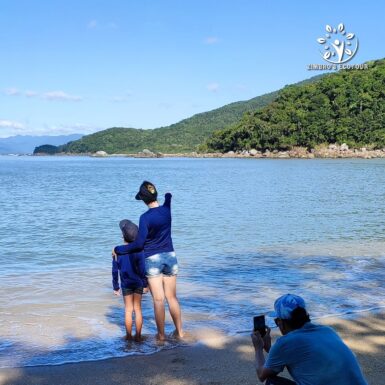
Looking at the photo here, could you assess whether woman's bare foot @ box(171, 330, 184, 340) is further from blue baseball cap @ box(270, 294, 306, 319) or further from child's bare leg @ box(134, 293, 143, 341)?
blue baseball cap @ box(270, 294, 306, 319)

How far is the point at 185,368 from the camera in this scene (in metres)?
5.61

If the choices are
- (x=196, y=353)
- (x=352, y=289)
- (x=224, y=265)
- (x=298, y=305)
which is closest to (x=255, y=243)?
(x=224, y=265)

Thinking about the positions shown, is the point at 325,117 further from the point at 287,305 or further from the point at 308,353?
the point at 308,353

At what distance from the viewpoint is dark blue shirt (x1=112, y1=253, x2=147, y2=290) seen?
6234 millimetres

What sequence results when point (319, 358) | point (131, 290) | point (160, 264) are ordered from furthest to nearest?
point (131, 290)
point (160, 264)
point (319, 358)

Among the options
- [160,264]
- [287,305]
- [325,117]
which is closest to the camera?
[287,305]

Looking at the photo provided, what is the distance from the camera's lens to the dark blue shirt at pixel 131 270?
6234mm

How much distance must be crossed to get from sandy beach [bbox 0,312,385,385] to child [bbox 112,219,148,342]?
0.71 meters

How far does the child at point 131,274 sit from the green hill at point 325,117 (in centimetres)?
12661

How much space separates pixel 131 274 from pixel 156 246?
487 millimetres

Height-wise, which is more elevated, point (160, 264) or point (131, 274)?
point (160, 264)

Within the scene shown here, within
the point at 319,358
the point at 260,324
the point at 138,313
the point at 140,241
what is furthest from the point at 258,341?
the point at 138,313

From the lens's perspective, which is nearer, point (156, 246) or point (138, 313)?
point (156, 246)

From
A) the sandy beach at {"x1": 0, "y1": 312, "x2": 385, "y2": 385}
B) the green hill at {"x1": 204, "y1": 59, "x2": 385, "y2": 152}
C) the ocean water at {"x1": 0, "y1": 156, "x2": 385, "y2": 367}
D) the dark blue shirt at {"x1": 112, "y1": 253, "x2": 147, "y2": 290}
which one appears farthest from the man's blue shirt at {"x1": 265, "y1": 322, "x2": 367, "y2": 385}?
the green hill at {"x1": 204, "y1": 59, "x2": 385, "y2": 152}
